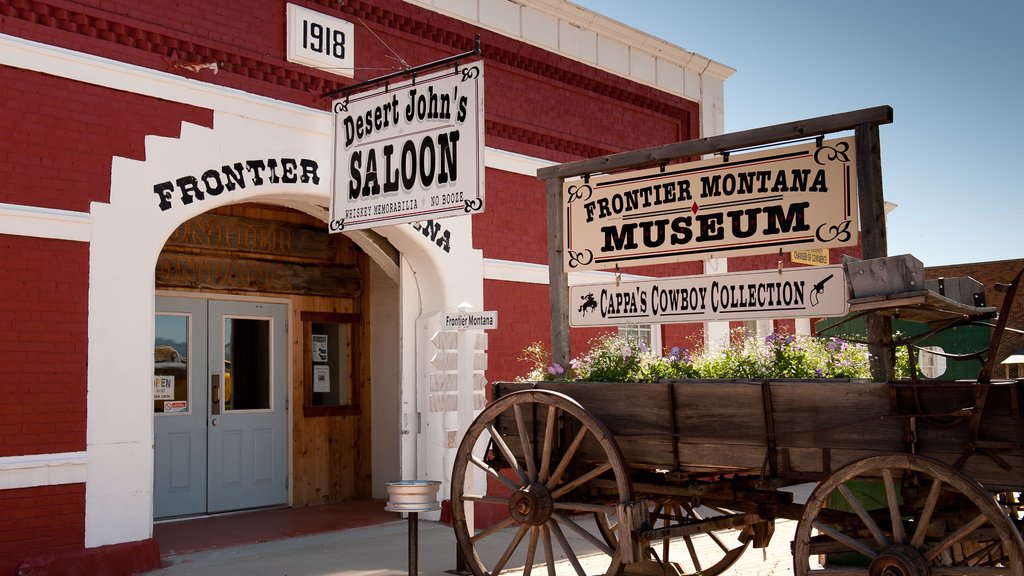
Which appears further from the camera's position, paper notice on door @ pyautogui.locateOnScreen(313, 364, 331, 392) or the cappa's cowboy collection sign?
paper notice on door @ pyautogui.locateOnScreen(313, 364, 331, 392)

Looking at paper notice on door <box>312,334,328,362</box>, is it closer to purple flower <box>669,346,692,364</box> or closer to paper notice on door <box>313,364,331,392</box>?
paper notice on door <box>313,364,331,392</box>

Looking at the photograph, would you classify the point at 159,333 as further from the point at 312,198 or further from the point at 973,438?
the point at 973,438

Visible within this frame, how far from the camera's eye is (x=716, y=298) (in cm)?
665

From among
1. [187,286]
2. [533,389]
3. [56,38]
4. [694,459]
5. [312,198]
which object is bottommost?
[694,459]

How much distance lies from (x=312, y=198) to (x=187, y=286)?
1880mm

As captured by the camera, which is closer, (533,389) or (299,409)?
(533,389)

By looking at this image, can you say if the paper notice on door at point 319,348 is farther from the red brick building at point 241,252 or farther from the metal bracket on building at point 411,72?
the metal bracket on building at point 411,72

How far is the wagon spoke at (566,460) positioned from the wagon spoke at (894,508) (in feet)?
5.58

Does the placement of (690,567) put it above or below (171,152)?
below

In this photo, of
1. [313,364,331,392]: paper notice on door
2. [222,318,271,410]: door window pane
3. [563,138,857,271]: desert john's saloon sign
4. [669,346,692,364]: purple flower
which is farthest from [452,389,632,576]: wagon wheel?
[313,364,331,392]: paper notice on door

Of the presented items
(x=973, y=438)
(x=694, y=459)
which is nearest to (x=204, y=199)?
(x=694, y=459)

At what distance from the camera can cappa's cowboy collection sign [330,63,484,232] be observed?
292 inches

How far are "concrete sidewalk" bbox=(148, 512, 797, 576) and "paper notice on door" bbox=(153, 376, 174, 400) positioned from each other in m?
2.06

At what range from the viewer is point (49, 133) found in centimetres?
739
